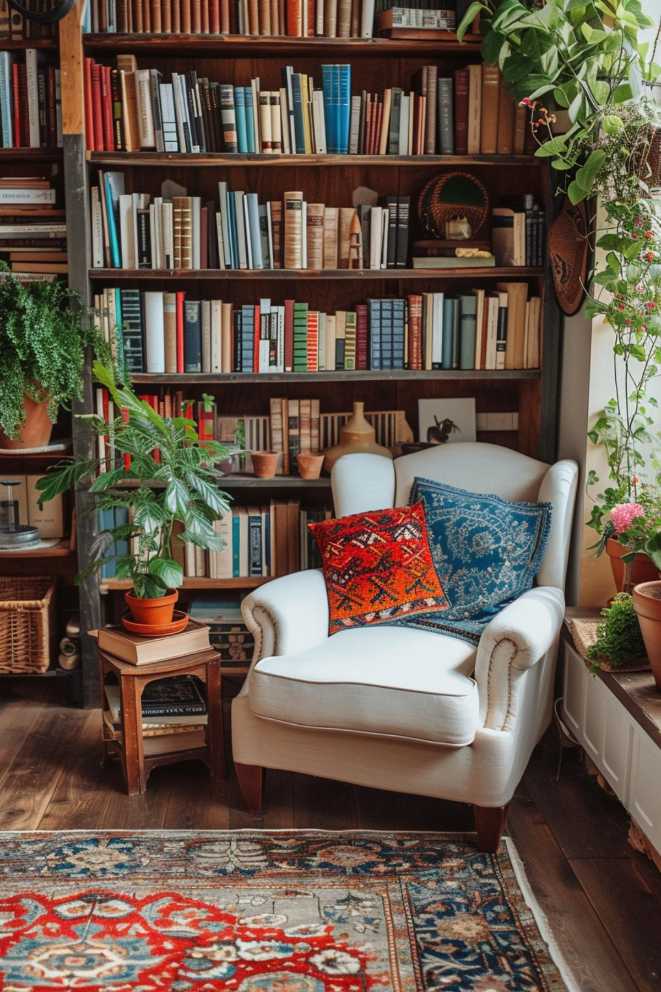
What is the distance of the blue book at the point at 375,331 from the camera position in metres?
3.62

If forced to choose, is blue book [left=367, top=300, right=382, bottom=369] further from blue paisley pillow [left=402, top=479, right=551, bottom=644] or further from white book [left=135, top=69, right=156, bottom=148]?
white book [left=135, top=69, right=156, bottom=148]

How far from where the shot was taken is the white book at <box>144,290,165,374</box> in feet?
11.7

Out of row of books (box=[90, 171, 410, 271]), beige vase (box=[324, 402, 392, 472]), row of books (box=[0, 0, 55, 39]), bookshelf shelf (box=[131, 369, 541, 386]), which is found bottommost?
beige vase (box=[324, 402, 392, 472])

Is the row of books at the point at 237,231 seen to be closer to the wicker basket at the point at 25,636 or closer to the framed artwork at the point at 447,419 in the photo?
the framed artwork at the point at 447,419

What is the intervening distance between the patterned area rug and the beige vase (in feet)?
4.53

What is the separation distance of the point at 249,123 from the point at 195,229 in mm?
387

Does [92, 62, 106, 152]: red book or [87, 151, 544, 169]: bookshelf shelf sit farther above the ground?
[92, 62, 106, 152]: red book

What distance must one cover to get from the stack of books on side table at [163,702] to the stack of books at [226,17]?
1927 mm

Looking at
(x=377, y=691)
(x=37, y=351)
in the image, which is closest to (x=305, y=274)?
(x=37, y=351)

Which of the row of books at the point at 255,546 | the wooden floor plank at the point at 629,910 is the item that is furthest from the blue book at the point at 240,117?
the wooden floor plank at the point at 629,910

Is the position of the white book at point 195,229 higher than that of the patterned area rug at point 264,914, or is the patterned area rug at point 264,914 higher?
the white book at point 195,229

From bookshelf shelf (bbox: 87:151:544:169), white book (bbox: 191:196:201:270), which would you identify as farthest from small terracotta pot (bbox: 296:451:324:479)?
bookshelf shelf (bbox: 87:151:544:169)

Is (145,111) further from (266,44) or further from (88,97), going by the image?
(266,44)

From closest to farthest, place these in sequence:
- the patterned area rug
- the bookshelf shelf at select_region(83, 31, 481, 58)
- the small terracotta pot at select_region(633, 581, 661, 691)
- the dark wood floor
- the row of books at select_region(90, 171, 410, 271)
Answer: the patterned area rug
the dark wood floor
the small terracotta pot at select_region(633, 581, 661, 691)
the bookshelf shelf at select_region(83, 31, 481, 58)
the row of books at select_region(90, 171, 410, 271)
